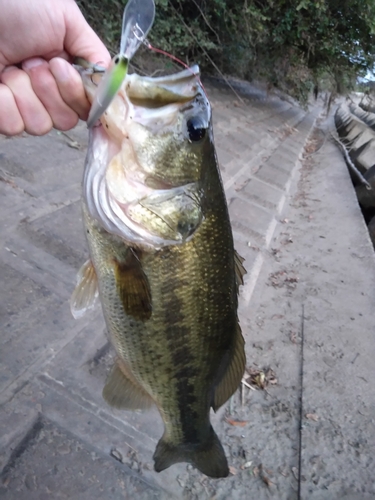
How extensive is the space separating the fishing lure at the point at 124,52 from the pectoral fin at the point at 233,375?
0.98 metres

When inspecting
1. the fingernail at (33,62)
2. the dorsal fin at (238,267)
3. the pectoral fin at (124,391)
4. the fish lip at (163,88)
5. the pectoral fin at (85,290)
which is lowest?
the pectoral fin at (124,391)

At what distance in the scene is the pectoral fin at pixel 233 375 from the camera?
1.68 m

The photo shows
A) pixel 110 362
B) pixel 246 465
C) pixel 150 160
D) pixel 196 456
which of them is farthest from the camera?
pixel 110 362

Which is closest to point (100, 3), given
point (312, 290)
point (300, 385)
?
point (312, 290)

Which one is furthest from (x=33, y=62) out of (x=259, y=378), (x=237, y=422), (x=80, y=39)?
(x=259, y=378)

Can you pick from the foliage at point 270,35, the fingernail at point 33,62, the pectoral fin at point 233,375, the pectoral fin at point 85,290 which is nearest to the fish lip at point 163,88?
the fingernail at point 33,62

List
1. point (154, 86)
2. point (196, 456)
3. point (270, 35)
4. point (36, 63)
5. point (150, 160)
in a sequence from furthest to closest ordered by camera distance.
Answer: point (270, 35) < point (196, 456) < point (36, 63) < point (150, 160) < point (154, 86)

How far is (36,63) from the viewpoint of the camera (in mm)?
1461

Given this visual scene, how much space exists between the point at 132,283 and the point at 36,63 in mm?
796

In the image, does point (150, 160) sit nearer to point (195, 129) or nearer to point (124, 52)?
point (195, 129)

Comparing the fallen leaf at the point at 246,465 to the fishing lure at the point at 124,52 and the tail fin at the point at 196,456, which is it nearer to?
the tail fin at the point at 196,456

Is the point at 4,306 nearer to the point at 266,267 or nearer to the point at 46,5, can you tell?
the point at 46,5

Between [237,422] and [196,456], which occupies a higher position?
[196,456]

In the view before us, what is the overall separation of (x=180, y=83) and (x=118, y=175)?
1.04 ft
